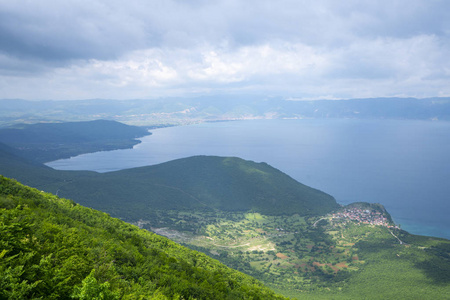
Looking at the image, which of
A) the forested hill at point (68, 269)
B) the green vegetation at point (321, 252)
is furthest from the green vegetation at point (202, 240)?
the green vegetation at point (321, 252)

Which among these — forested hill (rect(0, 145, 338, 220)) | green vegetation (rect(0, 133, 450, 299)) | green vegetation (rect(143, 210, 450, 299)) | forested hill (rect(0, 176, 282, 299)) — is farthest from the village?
forested hill (rect(0, 176, 282, 299))

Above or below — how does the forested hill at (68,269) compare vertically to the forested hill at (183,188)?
above

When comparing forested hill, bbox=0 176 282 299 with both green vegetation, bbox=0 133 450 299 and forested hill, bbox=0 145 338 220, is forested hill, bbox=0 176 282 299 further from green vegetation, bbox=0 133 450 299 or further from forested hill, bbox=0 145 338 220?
forested hill, bbox=0 145 338 220

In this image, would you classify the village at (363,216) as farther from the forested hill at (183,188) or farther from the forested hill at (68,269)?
the forested hill at (68,269)

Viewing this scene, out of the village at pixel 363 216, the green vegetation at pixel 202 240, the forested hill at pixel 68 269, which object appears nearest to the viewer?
the forested hill at pixel 68 269

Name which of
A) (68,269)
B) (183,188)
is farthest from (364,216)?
(68,269)

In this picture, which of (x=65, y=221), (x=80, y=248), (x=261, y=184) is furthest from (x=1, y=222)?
(x=261, y=184)

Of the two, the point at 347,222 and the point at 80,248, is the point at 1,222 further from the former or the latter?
the point at 347,222

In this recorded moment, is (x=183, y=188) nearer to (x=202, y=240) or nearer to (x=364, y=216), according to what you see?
(x=202, y=240)
